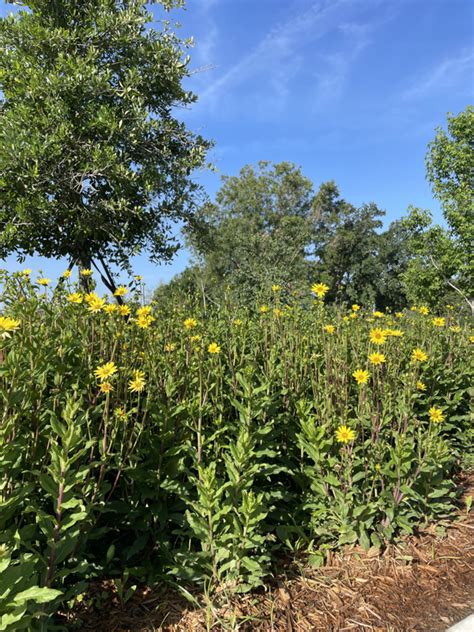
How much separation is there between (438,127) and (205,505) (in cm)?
2395

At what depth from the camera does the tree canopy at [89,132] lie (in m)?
8.08

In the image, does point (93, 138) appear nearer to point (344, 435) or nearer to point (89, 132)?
point (89, 132)

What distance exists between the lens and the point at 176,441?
2395 millimetres

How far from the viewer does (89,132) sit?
8.55 metres

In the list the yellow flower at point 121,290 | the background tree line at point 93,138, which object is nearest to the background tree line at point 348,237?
the background tree line at point 93,138

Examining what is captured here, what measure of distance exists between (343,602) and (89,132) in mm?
8827

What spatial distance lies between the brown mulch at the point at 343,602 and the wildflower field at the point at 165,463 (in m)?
0.09

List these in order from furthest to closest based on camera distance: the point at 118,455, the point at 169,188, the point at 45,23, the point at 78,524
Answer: the point at 169,188 < the point at 45,23 < the point at 118,455 < the point at 78,524

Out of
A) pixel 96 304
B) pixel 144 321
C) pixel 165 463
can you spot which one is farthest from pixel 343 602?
pixel 96 304

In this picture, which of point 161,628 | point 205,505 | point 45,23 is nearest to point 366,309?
point 205,505

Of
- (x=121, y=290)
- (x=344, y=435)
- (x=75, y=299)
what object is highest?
(x=121, y=290)

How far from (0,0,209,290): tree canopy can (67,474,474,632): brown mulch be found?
7342mm

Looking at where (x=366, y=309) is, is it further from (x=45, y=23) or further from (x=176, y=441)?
(x=45, y=23)

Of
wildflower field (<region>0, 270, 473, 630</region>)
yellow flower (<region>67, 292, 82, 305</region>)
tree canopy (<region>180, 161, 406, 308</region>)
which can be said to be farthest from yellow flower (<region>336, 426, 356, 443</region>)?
tree canopy (<region>180, 161, 406, 308</region>)
